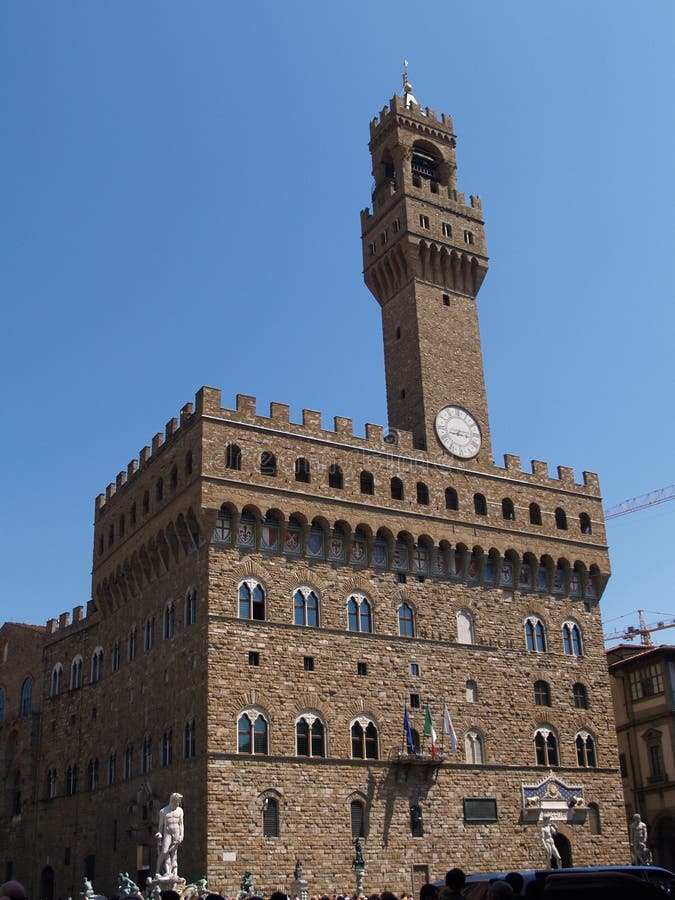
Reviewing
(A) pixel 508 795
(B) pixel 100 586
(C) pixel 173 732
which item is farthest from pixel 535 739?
(B) pixel 100 586

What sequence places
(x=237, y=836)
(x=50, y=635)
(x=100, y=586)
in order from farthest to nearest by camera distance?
(x=50, y=635) → (x=100, y=586) → (x=237, y=836)

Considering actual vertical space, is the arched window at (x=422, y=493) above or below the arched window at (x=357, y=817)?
above

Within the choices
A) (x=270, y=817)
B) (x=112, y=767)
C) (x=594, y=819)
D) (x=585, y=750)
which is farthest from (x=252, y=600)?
(x=594, y=819)

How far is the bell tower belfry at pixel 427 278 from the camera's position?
45844 mm

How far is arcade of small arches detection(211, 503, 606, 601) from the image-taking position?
3859 cm

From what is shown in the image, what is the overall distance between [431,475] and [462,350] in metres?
7.29

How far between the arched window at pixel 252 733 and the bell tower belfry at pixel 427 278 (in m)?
14.2

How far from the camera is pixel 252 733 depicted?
118 feet

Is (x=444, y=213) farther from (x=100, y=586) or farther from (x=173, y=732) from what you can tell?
(x=173, y=732)

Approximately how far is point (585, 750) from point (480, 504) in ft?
36.9

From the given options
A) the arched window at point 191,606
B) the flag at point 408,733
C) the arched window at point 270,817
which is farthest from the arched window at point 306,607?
the arched window at point 270,817

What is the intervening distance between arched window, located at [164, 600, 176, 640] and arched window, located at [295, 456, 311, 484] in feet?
23.1

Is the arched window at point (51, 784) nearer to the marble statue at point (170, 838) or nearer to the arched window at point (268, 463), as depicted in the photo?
the marble statue at point (170, 838)

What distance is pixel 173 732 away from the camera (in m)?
38.0
